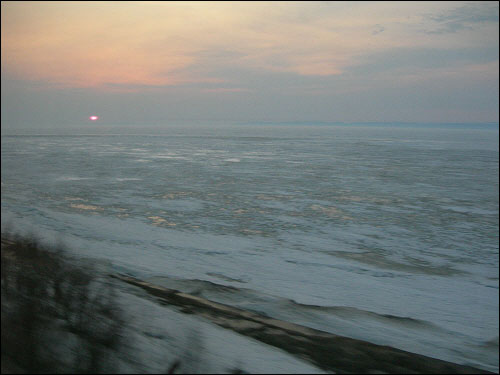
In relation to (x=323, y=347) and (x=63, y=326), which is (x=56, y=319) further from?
(x=323, y=347)

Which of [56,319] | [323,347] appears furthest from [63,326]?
[323,347]

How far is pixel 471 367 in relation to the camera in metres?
3.22

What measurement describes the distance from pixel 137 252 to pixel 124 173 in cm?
879

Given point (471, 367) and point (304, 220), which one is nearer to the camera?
point (471, 367)

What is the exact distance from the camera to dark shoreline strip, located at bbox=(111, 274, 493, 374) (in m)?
3.00

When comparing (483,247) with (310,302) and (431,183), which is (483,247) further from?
(431,183)

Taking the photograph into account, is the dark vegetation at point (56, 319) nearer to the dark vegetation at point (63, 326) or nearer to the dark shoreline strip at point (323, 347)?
the dark vegetation at point (63, 326)

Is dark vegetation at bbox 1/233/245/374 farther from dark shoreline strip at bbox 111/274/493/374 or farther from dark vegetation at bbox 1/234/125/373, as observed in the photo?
dark shoreline strip at bbox 111/274/493/374

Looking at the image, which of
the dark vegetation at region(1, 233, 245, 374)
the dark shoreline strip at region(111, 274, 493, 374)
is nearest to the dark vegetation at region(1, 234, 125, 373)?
the dark vegetation at region(1, 233, 245, 374)

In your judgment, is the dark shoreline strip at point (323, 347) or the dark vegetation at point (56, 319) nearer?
the dark vegetation at point (56, 319)

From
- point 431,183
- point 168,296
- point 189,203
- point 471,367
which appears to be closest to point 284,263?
point 168,296

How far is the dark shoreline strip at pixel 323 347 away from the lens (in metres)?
3.00

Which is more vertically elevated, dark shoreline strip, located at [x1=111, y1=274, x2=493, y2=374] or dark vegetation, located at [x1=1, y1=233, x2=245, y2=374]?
dark vegetation, located at [x1=1, y1=233, x2=245, y2=374]

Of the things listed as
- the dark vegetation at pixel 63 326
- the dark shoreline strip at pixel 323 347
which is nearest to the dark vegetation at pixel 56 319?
the dark vegetation at pixel 63 326
